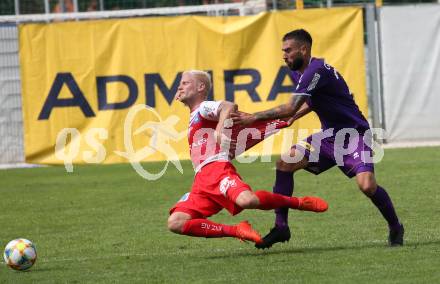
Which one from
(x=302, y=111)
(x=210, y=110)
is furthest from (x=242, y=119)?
(x=302, y=111)

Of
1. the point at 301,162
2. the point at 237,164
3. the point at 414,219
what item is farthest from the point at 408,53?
the point at 301,162

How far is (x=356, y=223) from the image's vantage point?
33.3 ft

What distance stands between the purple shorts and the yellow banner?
8.82m

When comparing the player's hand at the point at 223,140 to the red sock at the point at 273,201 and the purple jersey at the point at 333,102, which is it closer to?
the red sock at the point at 273,201

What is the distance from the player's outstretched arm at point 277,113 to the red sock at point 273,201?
615 millimetres

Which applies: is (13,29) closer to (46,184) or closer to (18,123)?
(18,123)

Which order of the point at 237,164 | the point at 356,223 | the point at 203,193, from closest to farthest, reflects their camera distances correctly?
the point at 203,193, the point at 356,223, the point at 237,164

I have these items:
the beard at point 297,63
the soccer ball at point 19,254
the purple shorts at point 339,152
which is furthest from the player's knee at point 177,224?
the beard at point 297,63

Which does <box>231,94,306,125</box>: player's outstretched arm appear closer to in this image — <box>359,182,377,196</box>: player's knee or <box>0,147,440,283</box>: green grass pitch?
<box>359,182,377,196</box>: player's knee

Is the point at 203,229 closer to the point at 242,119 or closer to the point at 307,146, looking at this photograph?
the point at 242,119

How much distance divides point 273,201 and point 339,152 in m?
0.76

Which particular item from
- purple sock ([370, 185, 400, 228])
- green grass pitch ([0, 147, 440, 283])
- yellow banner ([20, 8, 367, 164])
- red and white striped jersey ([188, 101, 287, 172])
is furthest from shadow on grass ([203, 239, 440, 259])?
yellow banner ([20, 8, 367, 164])

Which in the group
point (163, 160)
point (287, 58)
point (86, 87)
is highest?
point (287, 58)

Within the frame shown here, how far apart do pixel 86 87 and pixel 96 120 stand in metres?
0.60
